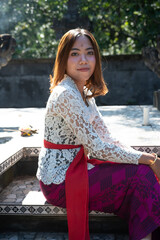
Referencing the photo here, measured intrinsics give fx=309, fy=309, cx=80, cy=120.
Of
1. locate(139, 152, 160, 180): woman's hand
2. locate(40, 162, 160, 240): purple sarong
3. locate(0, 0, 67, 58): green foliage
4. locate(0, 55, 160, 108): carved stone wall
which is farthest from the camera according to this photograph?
locate(0, 0, 67, 58): green foliage

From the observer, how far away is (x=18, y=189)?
9.34ft

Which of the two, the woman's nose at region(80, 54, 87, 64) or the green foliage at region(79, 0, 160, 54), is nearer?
the woman's nose at region(80, 54, 87, 64)

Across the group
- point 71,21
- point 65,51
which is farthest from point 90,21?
point 65,51

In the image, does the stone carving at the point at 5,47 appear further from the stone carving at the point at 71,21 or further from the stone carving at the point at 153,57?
the stone carving at the point at 71,21

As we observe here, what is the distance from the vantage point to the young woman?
193 cm

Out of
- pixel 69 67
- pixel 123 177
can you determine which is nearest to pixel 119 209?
pixel 123 177

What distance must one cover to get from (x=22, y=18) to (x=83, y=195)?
1110 cm

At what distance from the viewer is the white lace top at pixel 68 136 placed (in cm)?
198

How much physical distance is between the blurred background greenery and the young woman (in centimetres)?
670

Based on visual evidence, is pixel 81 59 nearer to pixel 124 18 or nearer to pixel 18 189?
pixel 18 189

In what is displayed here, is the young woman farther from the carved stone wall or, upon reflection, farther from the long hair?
the carved stone wall

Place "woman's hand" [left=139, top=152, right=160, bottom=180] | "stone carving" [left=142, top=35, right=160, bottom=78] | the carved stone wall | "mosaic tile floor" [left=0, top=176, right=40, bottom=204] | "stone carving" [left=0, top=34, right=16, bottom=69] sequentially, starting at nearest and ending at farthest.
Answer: "woman's hand" [left=139, top=152, right=160, bottom=180] → "mosaic tile floor" [left=0, top=176, right=40, bottom=204] → "stone carving" [left=0, top=34, right=16, bottom=69] → "stone carving" [left=142, top=35, right=160, bottom=78] → the carved stone wall

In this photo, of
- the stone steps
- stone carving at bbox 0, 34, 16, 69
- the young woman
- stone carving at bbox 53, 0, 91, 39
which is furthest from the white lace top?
stone carving at bbox 53, 0, 91, 39

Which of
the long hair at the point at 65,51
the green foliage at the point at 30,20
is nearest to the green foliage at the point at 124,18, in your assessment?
the green foliage at the point at 30,20
